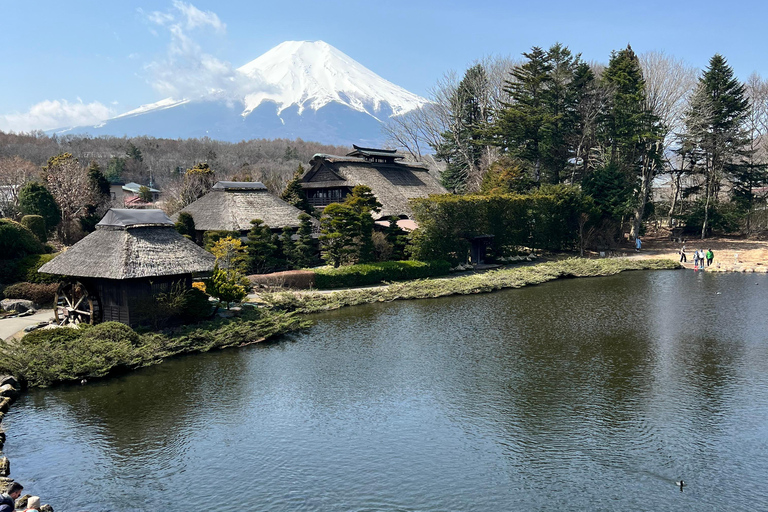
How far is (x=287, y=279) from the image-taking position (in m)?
34.1

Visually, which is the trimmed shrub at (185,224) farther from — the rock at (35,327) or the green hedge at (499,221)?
the green hedge at (499,221)

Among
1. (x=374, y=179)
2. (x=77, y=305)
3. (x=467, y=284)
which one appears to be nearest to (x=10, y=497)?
(x=77, y=305)

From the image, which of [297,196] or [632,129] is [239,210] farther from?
[632,129]

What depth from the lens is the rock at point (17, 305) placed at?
89.7ft

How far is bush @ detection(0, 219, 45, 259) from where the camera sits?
2961 cm

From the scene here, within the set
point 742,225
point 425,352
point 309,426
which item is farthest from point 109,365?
point 742,225

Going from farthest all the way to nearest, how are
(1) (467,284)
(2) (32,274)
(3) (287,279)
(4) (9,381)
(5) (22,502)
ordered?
(1) (467,284) < (3) (287,279) < (2) (32,274) < (4) (9,381) < (5) (22,502)

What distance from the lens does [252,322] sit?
2559 centimetres

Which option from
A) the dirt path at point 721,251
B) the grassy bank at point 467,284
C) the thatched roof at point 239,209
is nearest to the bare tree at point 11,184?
the thatched roof at point 239,209

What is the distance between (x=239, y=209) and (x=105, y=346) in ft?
75.3

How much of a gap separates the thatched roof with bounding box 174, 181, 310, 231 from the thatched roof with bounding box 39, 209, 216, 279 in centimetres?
1429

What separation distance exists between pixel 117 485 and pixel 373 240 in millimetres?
28318

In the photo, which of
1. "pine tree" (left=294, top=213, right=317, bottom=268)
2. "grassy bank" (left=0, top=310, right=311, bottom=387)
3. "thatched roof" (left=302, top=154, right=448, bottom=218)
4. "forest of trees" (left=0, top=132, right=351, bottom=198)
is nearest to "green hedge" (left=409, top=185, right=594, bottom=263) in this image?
"thatched roof" (left=302, top=154, right=448, bottom=218)

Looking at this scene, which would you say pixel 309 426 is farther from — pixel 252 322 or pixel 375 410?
pixel 252 322
